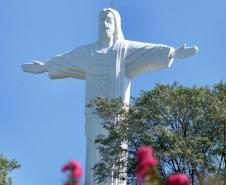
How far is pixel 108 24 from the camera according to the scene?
2066 centimetres

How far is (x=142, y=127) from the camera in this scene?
15.3m

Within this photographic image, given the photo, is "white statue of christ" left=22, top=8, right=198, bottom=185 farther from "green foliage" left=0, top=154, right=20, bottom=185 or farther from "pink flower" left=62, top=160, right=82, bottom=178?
"pink flower" left=62, top=160, right=82, bottom=178

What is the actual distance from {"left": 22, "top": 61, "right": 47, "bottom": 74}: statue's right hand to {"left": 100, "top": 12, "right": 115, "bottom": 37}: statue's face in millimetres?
2407

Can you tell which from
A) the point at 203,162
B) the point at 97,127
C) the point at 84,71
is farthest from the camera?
the point at 84,71

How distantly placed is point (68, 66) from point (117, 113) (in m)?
5.49

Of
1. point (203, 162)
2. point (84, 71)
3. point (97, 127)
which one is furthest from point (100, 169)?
point (84, 71)

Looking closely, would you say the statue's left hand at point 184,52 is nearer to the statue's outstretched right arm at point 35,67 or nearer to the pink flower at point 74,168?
the statue's outstretched right arm at point 35,67

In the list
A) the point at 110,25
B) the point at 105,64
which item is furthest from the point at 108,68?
the point at 110,25

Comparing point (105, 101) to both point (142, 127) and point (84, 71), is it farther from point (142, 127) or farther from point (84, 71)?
point (84, 71)

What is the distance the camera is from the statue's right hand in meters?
21.0

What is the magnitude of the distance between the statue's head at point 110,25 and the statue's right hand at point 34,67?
86.3 inches

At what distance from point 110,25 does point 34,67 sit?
2.88 metres

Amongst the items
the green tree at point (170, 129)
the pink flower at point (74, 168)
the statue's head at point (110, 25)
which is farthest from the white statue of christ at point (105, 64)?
the pink flower at point (74, 168)

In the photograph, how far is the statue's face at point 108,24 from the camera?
20.6m
